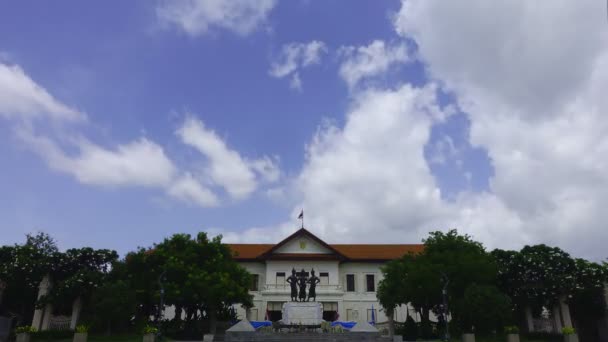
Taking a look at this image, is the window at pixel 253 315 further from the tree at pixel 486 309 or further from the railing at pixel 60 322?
the tree at pixel 486 309

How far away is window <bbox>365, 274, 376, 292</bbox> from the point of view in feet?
148

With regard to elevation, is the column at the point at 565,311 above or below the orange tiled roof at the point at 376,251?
below

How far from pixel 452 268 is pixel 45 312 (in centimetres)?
2866

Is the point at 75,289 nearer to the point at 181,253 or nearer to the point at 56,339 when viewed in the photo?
Answer: the point at 56,339

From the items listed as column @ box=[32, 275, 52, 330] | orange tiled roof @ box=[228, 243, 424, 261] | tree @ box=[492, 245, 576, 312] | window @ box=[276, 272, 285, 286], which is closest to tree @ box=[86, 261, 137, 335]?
column @ box=[32, 275, 52, 330]

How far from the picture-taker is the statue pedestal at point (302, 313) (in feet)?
98.3

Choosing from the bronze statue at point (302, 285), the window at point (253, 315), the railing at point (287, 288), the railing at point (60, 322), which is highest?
the railing at point (287, 288)

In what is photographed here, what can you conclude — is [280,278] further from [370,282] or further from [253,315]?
[370,282]

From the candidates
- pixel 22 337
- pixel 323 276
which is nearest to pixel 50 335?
pixel 22 337

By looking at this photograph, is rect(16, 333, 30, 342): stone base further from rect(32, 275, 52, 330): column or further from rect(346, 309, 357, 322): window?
rect(346, 309, 357, 322): window

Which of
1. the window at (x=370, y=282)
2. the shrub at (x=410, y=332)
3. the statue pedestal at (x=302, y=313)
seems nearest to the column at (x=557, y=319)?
the shrub at (x=410, y=332)

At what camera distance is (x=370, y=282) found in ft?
149

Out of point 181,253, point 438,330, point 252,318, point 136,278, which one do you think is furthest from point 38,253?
point 438,330

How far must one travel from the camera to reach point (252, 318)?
142 feet
